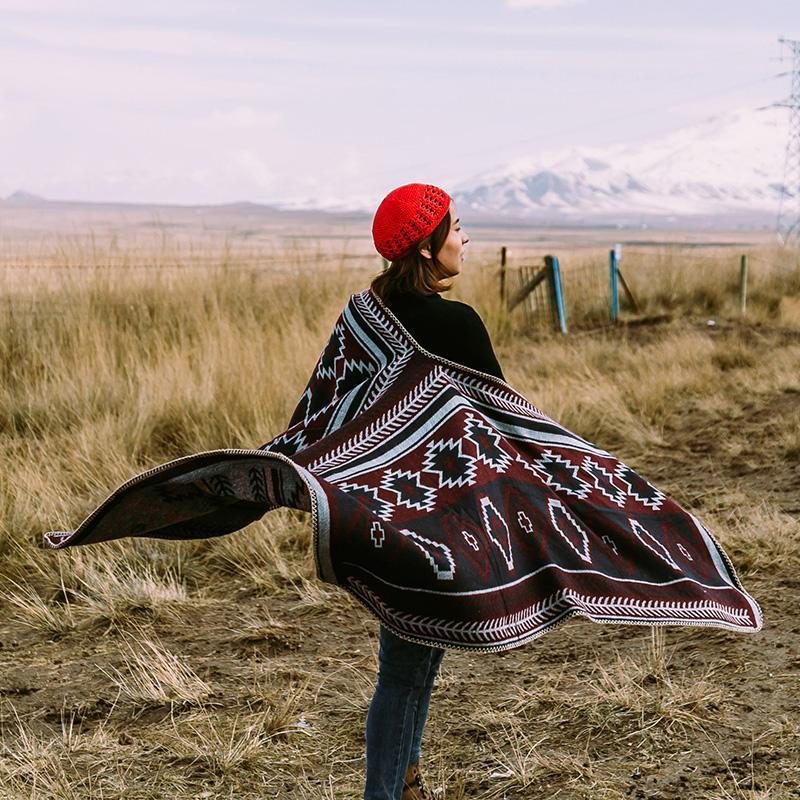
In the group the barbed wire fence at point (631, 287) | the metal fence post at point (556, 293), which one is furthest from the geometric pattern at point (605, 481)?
the metal fence post at point (556, 293)

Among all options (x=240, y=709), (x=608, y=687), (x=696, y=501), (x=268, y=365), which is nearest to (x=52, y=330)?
(x=268, y=365)

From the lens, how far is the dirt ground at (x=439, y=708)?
3.29 metres

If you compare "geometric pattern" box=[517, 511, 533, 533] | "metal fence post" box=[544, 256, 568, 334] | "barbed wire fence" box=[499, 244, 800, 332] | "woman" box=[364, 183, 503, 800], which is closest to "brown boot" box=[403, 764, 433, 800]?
"woman" box=[364, 183, 503, 800]

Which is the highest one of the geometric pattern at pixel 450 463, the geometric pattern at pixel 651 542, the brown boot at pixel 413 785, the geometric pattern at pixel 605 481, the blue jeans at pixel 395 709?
the geometric pattern at pixel 450 463

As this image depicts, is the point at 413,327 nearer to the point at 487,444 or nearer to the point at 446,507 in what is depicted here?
the point at 487,444

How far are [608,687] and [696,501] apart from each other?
2.56 meters

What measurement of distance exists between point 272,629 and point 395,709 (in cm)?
202

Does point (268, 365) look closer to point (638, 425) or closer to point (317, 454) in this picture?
point (638, 425)

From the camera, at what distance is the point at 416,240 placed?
267cm

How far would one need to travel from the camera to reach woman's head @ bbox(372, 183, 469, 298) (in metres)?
2.66

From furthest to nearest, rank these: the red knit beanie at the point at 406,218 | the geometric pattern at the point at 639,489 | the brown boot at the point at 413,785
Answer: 1. the brown boot at the point at 413,785
2. the geometric pattern at the point at 639,489
3. the red knit beanie at the point at 406,218

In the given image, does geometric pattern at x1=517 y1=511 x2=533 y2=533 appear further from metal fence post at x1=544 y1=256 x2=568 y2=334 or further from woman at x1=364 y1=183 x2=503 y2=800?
metal fence post at x1=544 y1=256 x2=568 y2=334

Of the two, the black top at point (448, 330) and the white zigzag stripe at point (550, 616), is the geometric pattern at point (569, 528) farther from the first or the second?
the black top at point (448, 330)

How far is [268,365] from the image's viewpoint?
8125 mm
